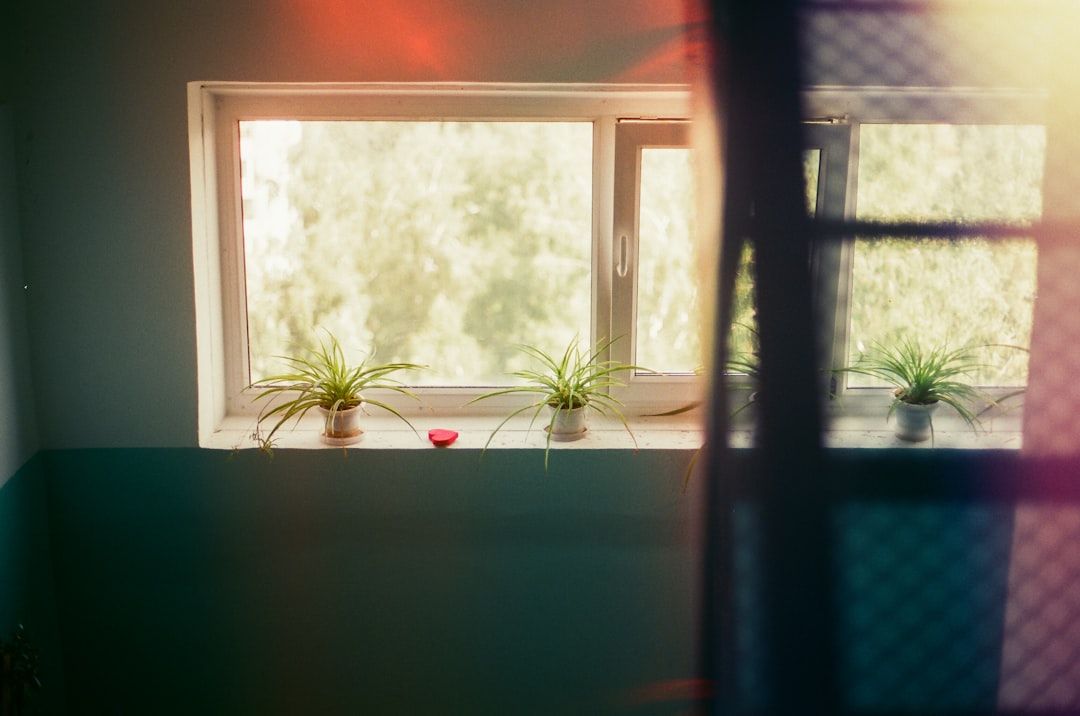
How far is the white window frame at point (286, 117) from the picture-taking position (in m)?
1.93

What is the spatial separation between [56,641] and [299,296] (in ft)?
3.19

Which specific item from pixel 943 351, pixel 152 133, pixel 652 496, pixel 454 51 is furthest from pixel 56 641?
pixel 943 351

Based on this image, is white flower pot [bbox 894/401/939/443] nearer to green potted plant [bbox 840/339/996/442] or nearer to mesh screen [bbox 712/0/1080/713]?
green potted plant [bbox 840/339/996/442]

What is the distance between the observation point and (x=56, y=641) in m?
2.00

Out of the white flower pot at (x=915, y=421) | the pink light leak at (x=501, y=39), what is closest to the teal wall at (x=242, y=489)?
the pink light leak at (x=501, y=39)

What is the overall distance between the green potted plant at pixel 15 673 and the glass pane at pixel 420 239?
75 cm

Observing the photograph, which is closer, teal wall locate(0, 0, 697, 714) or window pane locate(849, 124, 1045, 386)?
teal wall locate(0, 0, 697, 714)

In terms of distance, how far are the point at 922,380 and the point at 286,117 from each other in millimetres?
1583

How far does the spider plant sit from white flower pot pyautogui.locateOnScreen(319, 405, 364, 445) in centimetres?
111

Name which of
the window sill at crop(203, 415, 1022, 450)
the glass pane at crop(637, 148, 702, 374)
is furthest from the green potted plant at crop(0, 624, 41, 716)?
the glass pane at crop(637, 148, 702, 374)

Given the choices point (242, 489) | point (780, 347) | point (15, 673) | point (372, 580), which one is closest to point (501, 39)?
point (780, 347)

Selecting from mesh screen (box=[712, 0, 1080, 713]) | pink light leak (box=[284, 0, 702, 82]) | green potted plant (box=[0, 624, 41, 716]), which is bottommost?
green potted plant (box=[0, 624, 41, 716])

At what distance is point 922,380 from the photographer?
77.4 inches

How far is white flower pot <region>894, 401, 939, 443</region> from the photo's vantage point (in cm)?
195
